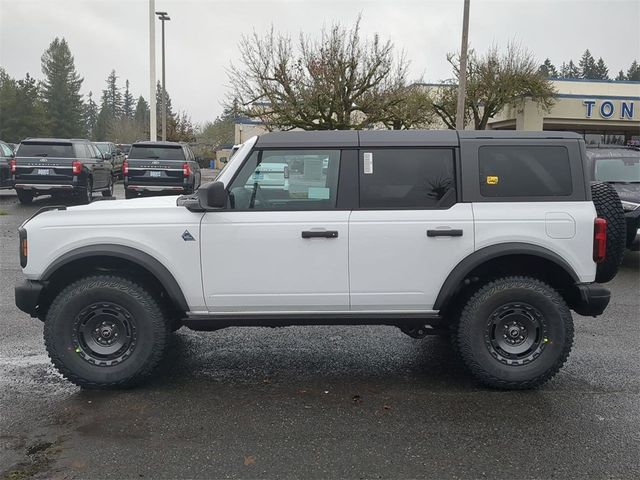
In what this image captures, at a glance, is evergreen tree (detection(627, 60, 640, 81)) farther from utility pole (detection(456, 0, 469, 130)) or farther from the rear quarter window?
the rear quarter window

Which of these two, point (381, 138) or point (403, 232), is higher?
point (381, 138)

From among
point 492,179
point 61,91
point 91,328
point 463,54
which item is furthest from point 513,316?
point 61,91

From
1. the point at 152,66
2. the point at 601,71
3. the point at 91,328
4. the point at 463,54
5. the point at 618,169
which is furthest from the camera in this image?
the point at 601,71

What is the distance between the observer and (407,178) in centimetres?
454

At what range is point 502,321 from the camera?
14.9 ft

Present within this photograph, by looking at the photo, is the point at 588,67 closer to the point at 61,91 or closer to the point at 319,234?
the point at 61,91

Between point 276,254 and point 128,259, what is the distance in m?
1.08

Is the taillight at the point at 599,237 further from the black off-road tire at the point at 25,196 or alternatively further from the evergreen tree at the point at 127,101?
the evergreen tree at the point at 127,101

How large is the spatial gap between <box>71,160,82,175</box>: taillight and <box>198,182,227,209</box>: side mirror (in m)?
13.3

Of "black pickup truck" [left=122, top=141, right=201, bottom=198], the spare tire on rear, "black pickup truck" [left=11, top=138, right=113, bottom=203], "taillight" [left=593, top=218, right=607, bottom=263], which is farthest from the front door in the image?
"black pickup truck" [left=11, top=138, right=113, bottom=203]

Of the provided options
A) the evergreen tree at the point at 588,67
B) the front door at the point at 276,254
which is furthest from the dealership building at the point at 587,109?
the evergreen tree at the point at 588,67

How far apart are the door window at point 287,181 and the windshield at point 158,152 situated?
1277cm

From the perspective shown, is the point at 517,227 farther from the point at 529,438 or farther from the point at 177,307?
the point at 177,307

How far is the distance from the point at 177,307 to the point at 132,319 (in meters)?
0.34
